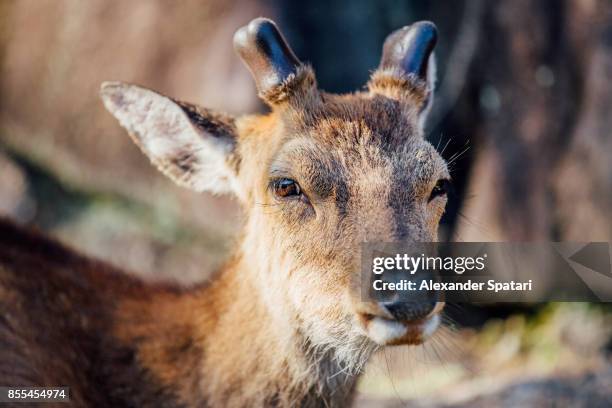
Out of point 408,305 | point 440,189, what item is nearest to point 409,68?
point 440,189

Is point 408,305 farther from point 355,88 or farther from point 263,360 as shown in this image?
point 355,88

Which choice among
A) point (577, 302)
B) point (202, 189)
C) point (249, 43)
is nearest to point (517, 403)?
point (577, 302)

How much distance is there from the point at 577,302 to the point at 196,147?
5266mm

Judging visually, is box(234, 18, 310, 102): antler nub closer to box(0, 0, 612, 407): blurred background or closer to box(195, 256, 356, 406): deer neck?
box(195, 256, 356, 406): deer neck

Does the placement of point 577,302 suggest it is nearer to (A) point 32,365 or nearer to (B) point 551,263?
(B) point 551,263

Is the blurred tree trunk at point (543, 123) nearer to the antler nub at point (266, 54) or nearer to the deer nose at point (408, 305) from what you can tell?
the antler nub at point (266, 54)

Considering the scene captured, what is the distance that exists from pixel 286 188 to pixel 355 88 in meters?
5.64

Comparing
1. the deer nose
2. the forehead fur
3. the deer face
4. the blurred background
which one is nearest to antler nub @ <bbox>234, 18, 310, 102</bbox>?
the deer face

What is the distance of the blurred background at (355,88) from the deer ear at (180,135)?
2804 mm

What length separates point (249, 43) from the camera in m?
5.22

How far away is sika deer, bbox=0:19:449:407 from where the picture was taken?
463cm

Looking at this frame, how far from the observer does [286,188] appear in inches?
193

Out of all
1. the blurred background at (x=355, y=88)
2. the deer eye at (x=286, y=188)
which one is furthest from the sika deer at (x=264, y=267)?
the blurred background at (x=355, y=88)

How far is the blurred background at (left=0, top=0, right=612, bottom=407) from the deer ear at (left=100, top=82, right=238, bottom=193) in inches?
110
